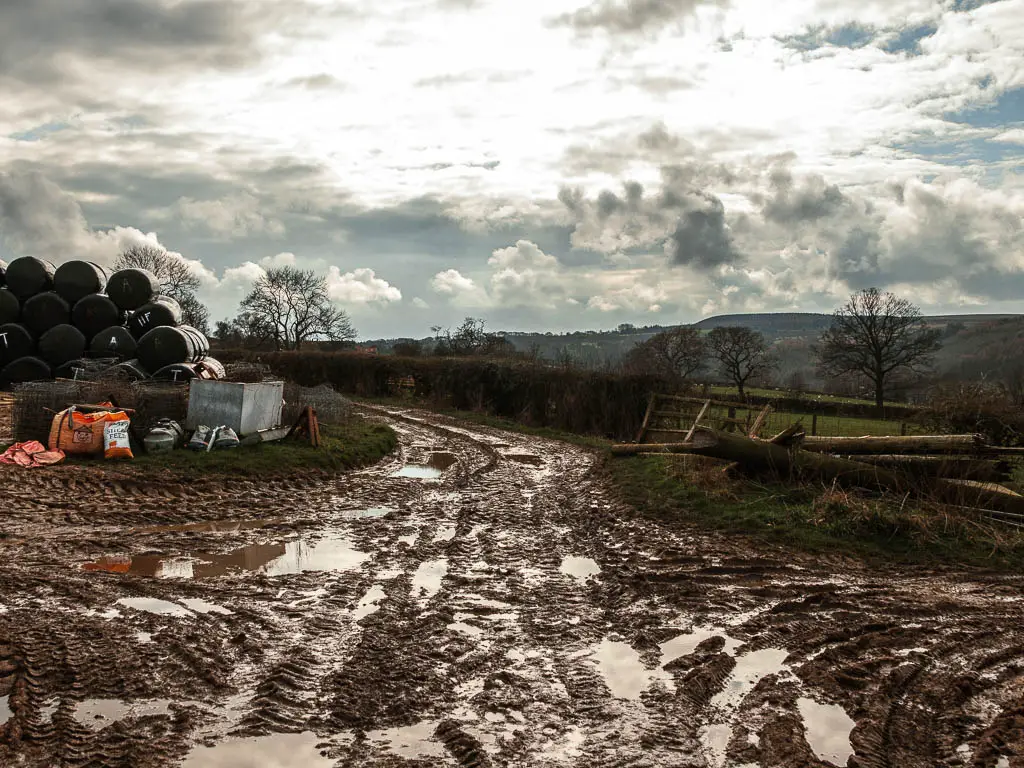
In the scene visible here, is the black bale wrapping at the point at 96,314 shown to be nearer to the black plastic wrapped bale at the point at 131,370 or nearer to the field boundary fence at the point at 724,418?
the black plastic wrapped bale at the point at 131,370

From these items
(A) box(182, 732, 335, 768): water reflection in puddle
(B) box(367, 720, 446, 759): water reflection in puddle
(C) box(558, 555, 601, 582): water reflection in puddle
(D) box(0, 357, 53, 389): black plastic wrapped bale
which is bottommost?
(C) box(558, 555, 601, 582): water reflection in puddle

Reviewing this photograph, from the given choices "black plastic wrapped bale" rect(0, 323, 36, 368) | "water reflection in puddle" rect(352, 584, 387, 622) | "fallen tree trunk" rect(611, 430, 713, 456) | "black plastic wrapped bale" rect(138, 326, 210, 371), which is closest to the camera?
"water reflection in puddle" rect(352, 584, 387, 622)

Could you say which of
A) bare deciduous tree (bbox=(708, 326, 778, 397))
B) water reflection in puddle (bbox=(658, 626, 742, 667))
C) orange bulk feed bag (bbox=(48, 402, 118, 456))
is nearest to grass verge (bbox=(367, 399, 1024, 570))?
water reflection in puddle (bbox=(658, 626, 742, 667))

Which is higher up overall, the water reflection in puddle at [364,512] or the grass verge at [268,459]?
the grass verge at [268,459]

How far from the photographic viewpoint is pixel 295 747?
14.7ft

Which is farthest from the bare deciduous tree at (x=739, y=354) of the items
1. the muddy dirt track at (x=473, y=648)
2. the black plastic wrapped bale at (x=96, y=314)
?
the muddy dirt track at (x=473, y=648)

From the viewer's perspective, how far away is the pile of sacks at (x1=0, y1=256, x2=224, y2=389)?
2039 centimetres

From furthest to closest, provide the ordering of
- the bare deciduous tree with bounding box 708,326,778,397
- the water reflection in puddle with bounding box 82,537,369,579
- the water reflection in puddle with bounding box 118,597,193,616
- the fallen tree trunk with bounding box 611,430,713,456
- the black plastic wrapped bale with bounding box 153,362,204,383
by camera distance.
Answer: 1. the bare deciduous tree with bounding box 708,326,778,397
2. the black plastic wrapped bale with bounding box 153,362,204,383
3. the fallen tree trunk with bounding box 611,430,713,456
4. the water reflection in puddle with bounding box 82,537,369,579
5. the water reflection in puddle with bounding box 118,597,193,616

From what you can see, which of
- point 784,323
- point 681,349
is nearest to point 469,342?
point 681,349

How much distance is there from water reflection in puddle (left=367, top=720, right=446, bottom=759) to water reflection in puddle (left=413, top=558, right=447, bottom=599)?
9.10ft

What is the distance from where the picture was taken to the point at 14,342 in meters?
21.4

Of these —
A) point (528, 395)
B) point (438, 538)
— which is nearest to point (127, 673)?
point (438, 538)

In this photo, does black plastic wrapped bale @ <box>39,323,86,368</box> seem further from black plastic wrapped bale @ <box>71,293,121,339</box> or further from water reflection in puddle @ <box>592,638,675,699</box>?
water reflection in puddle @ <box>592,638,675,699</box>

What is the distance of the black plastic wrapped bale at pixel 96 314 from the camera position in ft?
68.9
